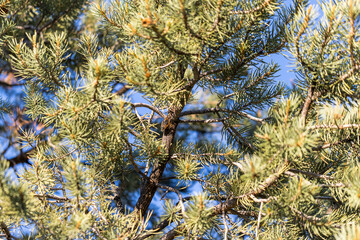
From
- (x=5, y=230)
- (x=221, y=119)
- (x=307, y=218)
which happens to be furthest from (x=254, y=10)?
(x=5, y=230)

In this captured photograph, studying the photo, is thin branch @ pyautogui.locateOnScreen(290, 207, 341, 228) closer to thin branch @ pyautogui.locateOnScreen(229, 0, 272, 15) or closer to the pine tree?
the pine tree

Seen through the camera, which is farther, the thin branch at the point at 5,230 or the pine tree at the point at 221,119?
the thin branch at the point at 5,230

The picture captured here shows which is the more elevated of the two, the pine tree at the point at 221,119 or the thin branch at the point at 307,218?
the pine tree at the point at 221,119

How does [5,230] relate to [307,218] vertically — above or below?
above

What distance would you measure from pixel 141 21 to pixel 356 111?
0.51 m

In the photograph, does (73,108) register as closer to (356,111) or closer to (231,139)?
(231,139)

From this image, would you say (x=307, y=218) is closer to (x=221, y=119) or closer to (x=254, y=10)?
(x=221, y=119)

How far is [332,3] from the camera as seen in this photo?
2.76 ft

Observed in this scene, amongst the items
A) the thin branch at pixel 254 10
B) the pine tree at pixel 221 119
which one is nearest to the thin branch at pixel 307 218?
the pine tree at pixel 221 119

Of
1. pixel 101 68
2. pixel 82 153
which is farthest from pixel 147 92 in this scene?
pixel 82 153

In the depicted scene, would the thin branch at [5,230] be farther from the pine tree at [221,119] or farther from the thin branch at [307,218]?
the thin branch at [307,218]

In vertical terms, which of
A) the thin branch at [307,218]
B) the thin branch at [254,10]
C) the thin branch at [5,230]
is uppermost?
the thin branch at [254,10]

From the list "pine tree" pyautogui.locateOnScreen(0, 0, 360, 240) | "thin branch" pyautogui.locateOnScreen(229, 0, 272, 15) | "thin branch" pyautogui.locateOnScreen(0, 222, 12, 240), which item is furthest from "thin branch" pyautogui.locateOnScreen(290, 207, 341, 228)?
"thin branch" pyautogui.locateOnScreen(0, 222, 12, 240)

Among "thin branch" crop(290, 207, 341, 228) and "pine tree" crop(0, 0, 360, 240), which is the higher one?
"pine tree" crop(0, 0, 360, 240)
